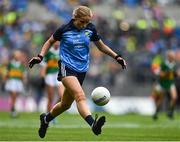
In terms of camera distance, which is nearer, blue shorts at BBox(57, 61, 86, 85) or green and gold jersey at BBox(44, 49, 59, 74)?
blue shorts at BBox(57, 61, 86, 85)

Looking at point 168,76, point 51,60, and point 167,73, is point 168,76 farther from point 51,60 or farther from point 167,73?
point 51,60

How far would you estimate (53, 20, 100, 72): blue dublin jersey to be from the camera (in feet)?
51.2

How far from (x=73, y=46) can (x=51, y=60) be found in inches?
309

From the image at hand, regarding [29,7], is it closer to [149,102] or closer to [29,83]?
[29,83]

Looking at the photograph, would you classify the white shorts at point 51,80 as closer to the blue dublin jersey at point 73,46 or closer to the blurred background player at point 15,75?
the blurred background player at point 15,75

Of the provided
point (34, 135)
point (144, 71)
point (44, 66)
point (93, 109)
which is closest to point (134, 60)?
point (144, 71)

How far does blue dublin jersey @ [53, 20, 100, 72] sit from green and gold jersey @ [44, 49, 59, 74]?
24.6ft

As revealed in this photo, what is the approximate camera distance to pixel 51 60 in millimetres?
23422

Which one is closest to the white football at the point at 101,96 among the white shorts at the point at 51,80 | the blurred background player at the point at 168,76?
the white shorts at the point at 51,80

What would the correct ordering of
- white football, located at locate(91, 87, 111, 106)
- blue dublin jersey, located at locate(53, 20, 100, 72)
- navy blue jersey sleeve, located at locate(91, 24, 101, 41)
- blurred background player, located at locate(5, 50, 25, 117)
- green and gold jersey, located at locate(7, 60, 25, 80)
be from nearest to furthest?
1. white football, located at locate(91, 87, 111, 106)
2. blue dublin jersey, located at locate(53, 20, 100, 72)
3. navy blue jersey sleeve, located at locate(91, 24, 101, 41)
4. blurred background player, located at locate(5, 50, 25, 117)
5. green and gold jersey, located at locate(7, 60, 25, 80)

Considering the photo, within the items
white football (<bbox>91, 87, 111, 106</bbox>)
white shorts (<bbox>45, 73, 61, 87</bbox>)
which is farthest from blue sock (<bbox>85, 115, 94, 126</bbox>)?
white shorts (<bbox>45, 73, 61, 87</bbox>)

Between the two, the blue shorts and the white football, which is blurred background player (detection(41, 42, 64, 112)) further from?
the white football

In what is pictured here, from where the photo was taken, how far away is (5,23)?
40.0 metres

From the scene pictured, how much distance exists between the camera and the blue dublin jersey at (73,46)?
15.6m
